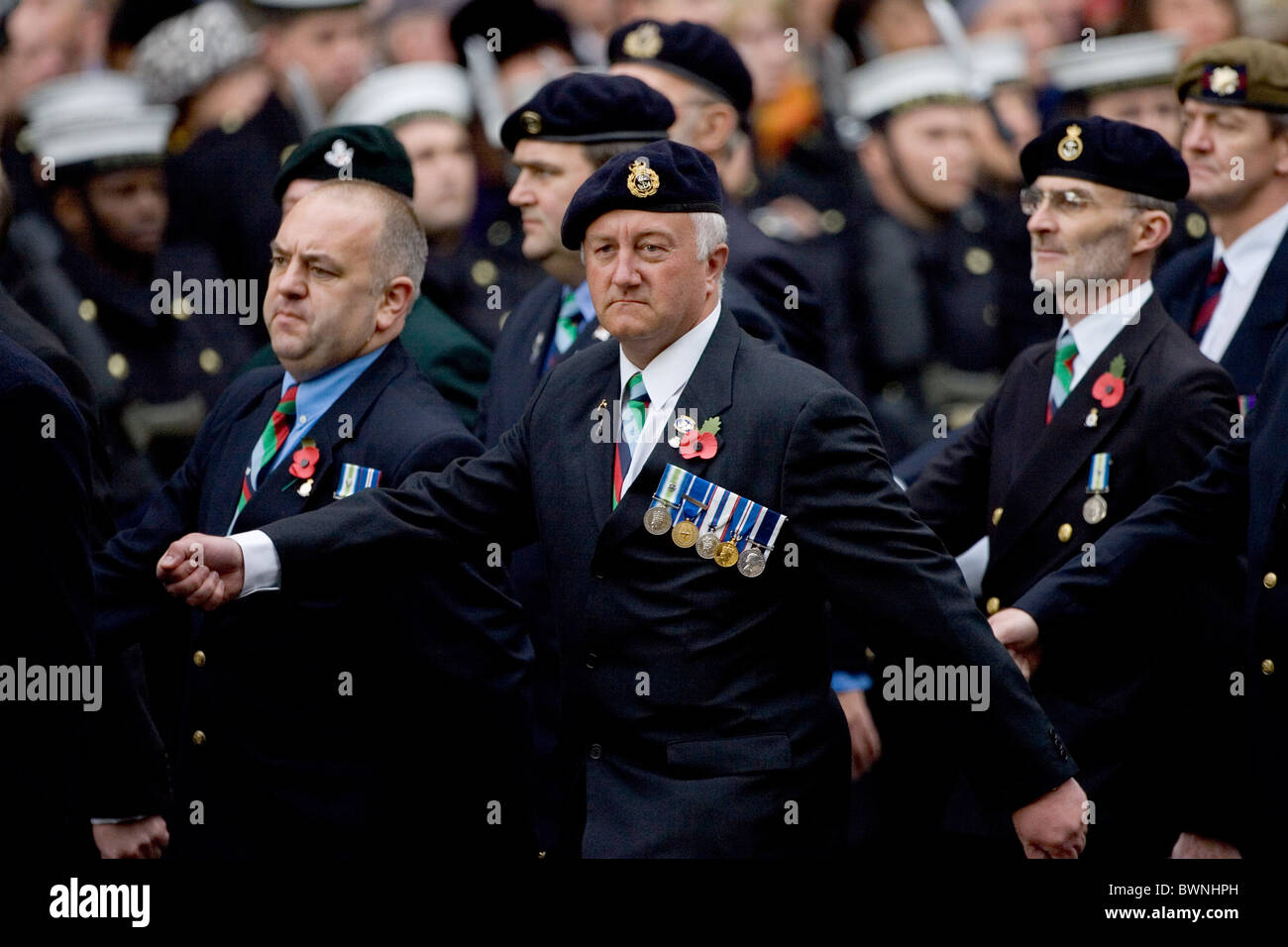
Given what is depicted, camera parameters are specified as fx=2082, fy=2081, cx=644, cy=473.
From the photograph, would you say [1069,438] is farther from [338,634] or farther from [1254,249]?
[338,634]

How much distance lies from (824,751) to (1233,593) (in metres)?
1.74

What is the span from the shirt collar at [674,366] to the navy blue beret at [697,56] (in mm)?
2586

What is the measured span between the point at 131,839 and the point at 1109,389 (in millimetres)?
2739

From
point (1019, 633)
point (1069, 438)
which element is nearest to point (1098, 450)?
point (1069, 438)

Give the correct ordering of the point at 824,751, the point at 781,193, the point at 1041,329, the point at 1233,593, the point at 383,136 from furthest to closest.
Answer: the point at 781,193, the point at 1041,329, the point at 383,136, the point at 1233,593, the point at 824,751

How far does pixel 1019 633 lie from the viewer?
5.01m

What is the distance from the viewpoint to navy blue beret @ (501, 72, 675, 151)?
240 inches

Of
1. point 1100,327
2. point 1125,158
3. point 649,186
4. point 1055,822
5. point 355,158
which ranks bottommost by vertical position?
point 1055,822

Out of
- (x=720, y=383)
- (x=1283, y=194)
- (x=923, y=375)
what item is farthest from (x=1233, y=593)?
(x=923, y=375)

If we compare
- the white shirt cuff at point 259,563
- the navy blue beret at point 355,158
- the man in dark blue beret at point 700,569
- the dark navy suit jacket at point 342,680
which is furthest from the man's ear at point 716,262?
the navy blue beret at point 355,158

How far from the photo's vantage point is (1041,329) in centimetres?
950

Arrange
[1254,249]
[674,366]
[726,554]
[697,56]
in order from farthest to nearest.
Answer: [697,56], [1254,249], [674,366], [726,554]

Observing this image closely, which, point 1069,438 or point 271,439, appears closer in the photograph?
point 271,439
